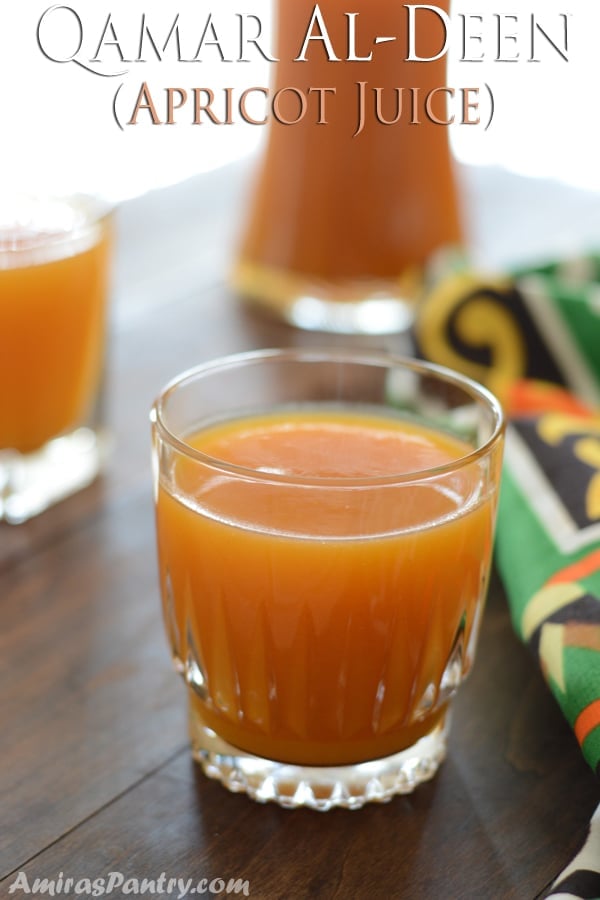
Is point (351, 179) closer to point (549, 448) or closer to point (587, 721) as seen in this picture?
point (549, 448)

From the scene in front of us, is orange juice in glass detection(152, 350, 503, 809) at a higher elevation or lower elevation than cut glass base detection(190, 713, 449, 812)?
higher

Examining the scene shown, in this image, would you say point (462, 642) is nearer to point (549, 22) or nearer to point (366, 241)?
point (366, 241)

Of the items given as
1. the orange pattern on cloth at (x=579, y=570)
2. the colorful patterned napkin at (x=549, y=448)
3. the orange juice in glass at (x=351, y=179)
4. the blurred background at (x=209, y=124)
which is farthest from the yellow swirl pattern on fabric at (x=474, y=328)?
the orange pattern on cloth at (x=579, y=570)

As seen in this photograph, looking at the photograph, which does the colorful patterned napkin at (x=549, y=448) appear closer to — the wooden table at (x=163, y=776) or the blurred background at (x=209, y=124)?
the wooden table at (x=163, y=776)

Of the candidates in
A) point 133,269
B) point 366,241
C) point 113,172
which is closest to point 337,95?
point 366,241

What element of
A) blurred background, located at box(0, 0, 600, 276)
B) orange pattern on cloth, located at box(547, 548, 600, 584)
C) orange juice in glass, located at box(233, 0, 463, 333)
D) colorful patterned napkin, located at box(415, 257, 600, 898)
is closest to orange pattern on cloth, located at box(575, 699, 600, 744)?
colorful patterned napkin, located at box(415, 257, 600, 898)

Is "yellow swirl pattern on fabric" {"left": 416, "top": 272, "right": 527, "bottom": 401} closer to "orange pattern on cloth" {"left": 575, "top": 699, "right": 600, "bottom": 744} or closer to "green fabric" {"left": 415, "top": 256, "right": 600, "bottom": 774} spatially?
"green fabric" {"left": 415, "top": 256, "right": 600, "bottom": 774}

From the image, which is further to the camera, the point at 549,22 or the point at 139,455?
the point at 549,22

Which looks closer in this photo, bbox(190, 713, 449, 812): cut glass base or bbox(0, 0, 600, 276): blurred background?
bbox(190, 713, 449, 812): cut glass base
